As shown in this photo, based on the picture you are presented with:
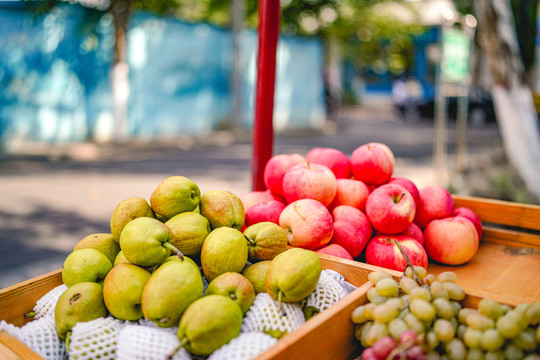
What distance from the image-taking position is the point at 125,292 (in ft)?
4.89

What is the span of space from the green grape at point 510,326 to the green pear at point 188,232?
1.04m

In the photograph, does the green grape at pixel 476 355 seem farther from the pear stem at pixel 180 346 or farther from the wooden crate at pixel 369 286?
the pear stem at pixel 180 346

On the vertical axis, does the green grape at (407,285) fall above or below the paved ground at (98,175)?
above

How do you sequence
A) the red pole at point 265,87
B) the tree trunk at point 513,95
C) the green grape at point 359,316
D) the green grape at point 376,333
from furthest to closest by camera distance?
1. the tree trunk at point 513,95
2. the red pole at point 265,87
3. the green grape at point 359,316
4. the green grape at point 376,333

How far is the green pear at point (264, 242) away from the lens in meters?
1.83

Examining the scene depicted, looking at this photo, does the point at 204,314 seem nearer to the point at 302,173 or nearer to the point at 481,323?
the point at 481,323

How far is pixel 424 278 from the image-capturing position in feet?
5.30

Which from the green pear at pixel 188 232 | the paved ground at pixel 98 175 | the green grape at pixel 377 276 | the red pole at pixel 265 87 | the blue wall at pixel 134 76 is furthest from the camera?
the blue wall at pixel 134 76

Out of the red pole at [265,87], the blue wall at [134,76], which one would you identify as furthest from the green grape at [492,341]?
the blue wall at [134,76]

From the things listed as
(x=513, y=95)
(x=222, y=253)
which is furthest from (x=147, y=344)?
(x=513, y=95)

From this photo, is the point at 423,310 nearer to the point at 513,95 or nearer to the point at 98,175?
the point at 513,95

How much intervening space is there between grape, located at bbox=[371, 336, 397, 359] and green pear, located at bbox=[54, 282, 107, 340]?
0.88m

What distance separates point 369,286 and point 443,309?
0.93 ft

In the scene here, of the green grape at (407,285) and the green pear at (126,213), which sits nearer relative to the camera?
the green grape at (407,285)
